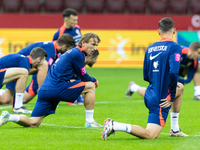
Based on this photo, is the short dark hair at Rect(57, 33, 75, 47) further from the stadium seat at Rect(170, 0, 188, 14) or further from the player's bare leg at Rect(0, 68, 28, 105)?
the stadium seat at Rect(170, 0, 188, 14)

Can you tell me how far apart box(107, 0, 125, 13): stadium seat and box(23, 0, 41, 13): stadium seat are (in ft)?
11.1

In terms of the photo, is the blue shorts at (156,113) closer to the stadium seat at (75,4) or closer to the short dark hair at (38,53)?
the short dark hair at (38,53)

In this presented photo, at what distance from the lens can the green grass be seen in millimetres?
4789

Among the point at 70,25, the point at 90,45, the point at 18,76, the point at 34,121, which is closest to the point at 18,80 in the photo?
the point at 18,76

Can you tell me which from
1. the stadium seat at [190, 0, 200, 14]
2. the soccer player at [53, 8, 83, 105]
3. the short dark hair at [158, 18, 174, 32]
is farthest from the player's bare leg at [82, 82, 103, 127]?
the stadium seat at [190, 0, 200, 14]

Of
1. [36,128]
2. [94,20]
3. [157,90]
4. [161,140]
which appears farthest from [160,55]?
[94,20]

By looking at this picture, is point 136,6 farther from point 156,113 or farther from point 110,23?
point 156,113

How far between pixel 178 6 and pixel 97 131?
15665mm

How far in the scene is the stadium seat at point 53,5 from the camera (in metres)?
19.7

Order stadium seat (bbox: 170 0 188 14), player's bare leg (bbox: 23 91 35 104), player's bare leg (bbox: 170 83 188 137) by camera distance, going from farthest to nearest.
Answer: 1. stadium seat (bbox: 170 0 188 14)
2. player's bare leg (bbox: 23 91 35 104)
3. player's bare leg (bbox: 170 83 188 137)

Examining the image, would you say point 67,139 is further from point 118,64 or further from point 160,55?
point 118,64

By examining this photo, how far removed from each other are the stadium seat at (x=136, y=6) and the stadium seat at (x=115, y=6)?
0.37 m

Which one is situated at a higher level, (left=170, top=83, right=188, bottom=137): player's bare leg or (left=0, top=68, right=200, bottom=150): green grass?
(left=170, top=83, right=188, bottom=137): player's bare leg

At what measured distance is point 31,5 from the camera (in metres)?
19.6
